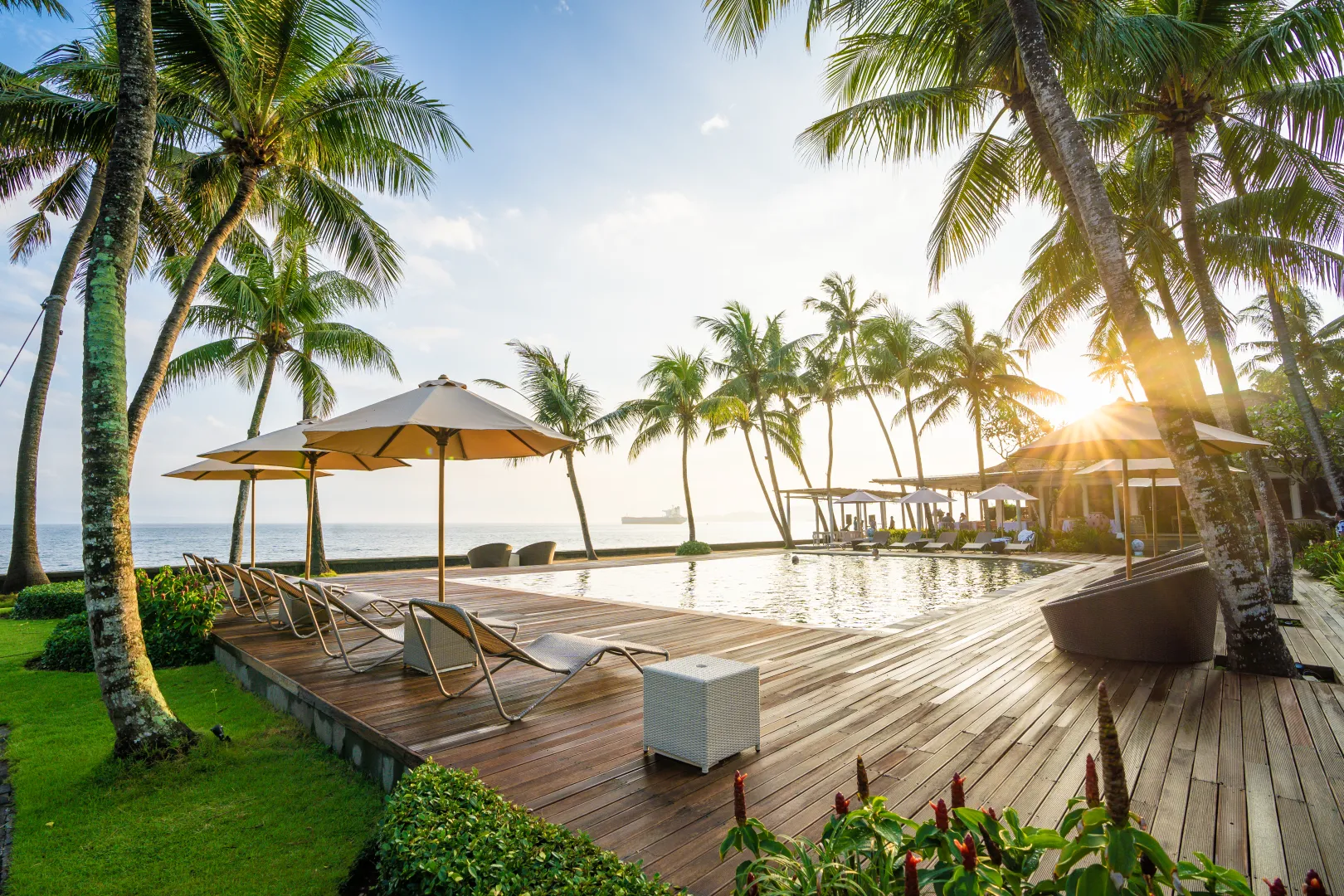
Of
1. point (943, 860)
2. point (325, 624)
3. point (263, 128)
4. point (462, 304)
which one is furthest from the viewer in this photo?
point (462, 304)

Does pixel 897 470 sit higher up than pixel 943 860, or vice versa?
pixel 897 470

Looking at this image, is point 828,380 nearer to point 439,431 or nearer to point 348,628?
point 348,628

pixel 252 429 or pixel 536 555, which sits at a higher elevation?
pixel 252 429

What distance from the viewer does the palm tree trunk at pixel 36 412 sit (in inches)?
415

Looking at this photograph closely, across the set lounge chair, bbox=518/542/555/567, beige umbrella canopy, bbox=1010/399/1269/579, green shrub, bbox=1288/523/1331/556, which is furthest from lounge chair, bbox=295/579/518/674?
green shrub, bbox=1288/523/1331/556

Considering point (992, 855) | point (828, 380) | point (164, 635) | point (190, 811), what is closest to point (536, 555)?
point (164, 635)

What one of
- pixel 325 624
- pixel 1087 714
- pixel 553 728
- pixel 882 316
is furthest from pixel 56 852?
pixel 882 316

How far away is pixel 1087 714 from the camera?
11.6ft

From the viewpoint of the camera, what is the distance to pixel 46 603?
9.26 metres

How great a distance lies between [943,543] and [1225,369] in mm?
12749

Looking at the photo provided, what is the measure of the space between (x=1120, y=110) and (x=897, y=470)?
21.1m

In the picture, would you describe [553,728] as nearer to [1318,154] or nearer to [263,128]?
[263,128]

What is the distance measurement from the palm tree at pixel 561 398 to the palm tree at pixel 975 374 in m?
12.9

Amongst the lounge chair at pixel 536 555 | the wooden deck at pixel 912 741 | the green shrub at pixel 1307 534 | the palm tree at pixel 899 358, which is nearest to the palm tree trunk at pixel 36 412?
the lounge chair at pixel 536 555
